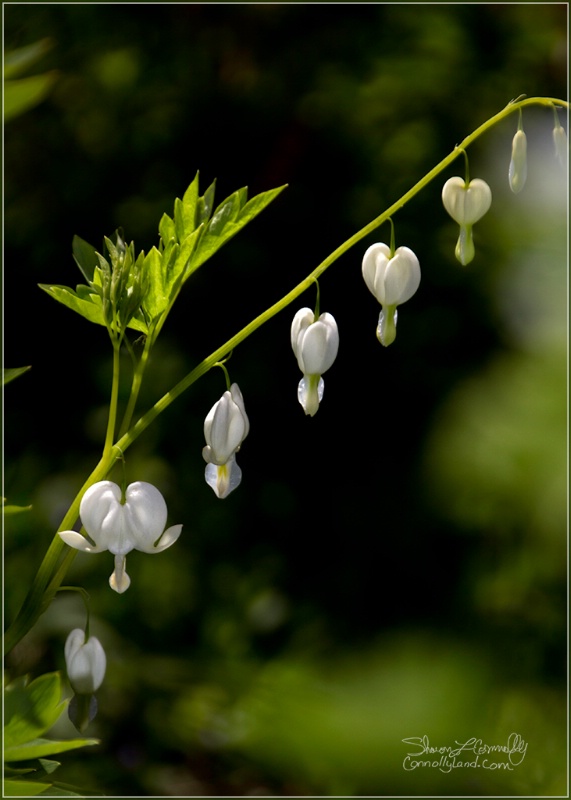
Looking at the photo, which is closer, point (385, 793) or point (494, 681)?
point (385, 793)

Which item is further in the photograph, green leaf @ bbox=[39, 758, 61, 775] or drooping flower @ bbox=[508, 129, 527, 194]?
drooping flower @ bbox=[508, 129, 527, 194]

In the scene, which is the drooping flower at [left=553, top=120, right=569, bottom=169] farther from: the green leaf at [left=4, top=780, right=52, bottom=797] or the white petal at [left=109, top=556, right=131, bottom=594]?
the green leaf at [left=4, top=780, right=52, bottom=797]

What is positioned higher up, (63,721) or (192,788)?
(63,721)

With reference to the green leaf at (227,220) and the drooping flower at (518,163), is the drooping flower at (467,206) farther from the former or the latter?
the green leaf at (227,220)

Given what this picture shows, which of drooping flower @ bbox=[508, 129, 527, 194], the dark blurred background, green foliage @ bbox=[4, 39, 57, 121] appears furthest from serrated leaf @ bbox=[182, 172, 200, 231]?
the dark blurred background

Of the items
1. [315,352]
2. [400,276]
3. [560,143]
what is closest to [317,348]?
[315,352]

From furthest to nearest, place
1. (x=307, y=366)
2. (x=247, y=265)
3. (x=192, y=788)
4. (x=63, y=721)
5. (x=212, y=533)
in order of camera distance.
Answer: (x=247, y=265), (x=212, y=533), (x=192, y=788), (x=63, y=721), (x=307, y=366)

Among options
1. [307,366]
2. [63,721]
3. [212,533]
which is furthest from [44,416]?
[307,366]

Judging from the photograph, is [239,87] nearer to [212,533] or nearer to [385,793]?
[212,533]
